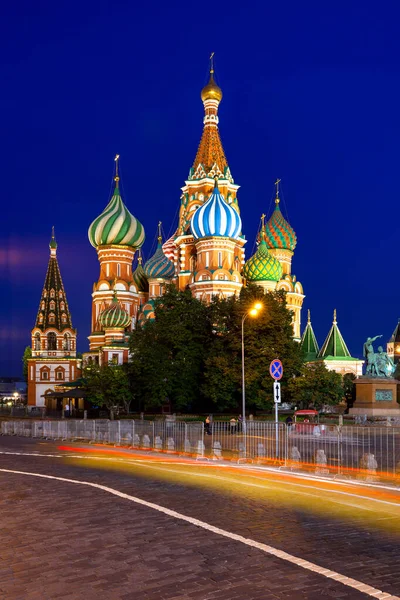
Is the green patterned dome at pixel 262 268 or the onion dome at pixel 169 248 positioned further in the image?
the onion dome at pixel 169 248

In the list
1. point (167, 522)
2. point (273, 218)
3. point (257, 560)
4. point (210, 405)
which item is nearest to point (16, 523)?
point (167, 522)

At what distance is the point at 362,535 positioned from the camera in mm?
9617

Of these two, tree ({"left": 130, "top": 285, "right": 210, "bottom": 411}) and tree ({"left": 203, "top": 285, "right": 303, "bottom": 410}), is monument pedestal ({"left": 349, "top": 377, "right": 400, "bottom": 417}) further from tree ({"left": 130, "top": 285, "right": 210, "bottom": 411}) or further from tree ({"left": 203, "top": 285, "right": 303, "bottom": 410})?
tree ({"left": 130, "top": 285, "right": 210, "bottom": 411})

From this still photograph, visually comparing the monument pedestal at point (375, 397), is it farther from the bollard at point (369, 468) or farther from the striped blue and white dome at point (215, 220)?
the bollard at point (369, 468)

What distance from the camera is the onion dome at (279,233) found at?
3275 inches

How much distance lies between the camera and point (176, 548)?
8.79 m

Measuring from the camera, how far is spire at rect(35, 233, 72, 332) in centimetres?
8412

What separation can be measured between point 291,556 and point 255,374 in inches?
1362

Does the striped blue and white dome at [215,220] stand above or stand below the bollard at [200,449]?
above

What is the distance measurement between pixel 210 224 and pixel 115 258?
57.9 ft

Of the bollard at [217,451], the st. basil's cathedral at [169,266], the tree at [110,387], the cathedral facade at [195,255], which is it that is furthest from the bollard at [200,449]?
the cathedral facade at [195,255]

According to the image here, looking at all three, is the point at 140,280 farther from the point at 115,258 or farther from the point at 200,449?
the point at 200,449

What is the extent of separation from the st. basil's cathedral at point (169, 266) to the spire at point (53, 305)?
125mm

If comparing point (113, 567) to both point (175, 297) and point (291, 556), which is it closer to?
point (291, 556)
